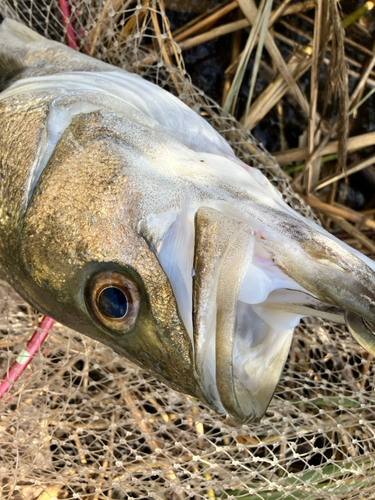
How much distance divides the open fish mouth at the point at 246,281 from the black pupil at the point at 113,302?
12cm

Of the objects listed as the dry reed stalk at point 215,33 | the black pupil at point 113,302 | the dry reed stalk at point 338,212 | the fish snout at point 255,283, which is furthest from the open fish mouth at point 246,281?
the dry reed stalk at point 215,33

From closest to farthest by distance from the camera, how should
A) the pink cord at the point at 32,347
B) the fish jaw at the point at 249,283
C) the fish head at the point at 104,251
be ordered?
the fish jaw at the point at 249,283
the fish head at the point at 104,251
the pink cord at the point at 32,347

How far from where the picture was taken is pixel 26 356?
1826mm

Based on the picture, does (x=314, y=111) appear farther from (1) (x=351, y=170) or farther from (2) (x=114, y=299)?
(2) (x=114, y=299)

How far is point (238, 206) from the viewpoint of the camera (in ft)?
3.14

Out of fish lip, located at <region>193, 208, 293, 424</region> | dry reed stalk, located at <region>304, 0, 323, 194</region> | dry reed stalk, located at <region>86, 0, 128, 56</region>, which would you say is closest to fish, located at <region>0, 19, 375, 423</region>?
fish lip, located at <region>193, 208, 293, 424</region>

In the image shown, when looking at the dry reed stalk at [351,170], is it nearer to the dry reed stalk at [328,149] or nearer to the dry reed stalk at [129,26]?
the dry reed stalk at [328,149]

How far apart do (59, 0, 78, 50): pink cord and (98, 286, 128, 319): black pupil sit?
1.50 m

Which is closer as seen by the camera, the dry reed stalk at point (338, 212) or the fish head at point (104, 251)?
the fish head at point (104, 251)

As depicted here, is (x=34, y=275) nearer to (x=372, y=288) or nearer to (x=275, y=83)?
(x=372, y=288)

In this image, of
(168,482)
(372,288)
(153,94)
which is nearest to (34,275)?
(153,94)

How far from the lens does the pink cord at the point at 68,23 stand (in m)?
1.98

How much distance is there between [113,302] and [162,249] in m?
0.16

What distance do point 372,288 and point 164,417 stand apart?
1.49m
